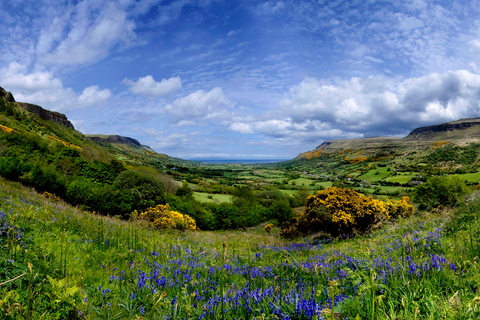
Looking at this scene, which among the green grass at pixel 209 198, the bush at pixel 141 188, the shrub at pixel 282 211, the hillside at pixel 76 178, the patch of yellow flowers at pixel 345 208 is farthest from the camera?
the green grass at pixel 209 198

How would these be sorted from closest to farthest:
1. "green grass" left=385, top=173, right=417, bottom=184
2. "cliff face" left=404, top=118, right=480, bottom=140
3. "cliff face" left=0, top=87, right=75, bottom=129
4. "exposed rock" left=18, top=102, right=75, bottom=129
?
"green grass" left=385, top=173, right=417, bottom=184 < "cliff face" left=0, top=87, right=75, bottom=129 < "cliff face" left=404, top=118, right=480, bottom=140 < "exposed rock" left=18, top=102, right=75, bottom=129

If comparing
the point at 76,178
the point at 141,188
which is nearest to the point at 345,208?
the point at 141,188

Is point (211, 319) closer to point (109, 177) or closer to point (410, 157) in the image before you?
point (109, 177)

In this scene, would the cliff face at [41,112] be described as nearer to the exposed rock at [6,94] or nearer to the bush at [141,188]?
the exposed rock at [6,94]

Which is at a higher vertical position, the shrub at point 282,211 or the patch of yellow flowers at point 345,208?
the patch of yellow flowers at point 345,208

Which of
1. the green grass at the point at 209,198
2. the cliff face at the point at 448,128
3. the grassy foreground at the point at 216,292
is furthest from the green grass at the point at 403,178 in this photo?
the cliff face at the point at 448,128

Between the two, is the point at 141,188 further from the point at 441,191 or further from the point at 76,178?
the point at 441,191

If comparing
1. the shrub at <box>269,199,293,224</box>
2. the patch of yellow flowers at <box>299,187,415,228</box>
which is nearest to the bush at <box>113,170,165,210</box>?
the patch of yellow flowers at <box>299,187,415,228</box>

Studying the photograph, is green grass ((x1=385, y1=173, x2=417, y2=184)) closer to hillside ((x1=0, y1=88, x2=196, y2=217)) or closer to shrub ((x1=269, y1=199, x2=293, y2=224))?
shrub ((x1=269, y1=199, x2=293, y2=224))

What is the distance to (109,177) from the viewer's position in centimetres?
3456

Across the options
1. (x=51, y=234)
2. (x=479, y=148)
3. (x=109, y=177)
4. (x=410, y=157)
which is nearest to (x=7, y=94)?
(x=109, y=177)

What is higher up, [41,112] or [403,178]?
[41,112]

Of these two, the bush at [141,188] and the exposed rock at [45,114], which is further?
the exposed rock at [45,114]

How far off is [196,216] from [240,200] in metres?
17.1
